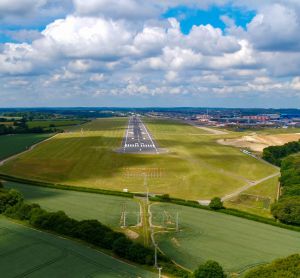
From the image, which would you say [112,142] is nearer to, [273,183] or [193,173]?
[193,173]

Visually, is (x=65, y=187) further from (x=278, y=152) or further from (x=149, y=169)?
A: (x=278, y=152)

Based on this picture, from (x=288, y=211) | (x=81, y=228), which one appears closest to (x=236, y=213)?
(x=288, y=211)

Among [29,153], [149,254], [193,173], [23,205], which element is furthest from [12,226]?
[29,153]

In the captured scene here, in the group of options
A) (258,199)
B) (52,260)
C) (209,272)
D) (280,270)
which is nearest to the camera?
(280,270)

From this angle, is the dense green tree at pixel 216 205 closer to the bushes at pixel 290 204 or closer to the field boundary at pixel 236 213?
the field boundary at pixel 236 213

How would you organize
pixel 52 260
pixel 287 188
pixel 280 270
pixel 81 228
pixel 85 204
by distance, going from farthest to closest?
pixel 287 188 → pixel 85 204 → pixel 81 228 → pixel 52 260 → pixel 280 270

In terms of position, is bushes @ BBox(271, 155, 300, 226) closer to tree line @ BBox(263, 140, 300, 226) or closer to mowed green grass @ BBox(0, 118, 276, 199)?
tree line @ BBox(263, 140, 300, 226)

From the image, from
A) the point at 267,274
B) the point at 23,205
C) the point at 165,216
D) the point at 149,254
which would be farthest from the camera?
the point at 165,216
